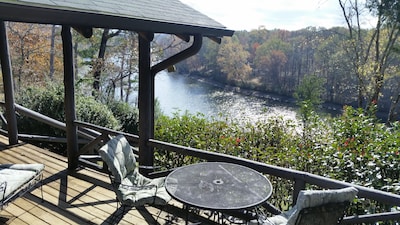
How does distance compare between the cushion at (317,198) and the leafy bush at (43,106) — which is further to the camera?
the leafy bush at (43,106)

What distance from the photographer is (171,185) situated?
247 centimetres

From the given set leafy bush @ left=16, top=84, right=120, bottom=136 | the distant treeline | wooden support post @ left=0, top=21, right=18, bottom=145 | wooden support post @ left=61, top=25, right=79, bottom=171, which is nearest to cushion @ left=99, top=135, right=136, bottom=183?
wooden support post @ left=61, top=25, right=79, bottom=171

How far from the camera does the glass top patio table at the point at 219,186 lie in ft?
7.27

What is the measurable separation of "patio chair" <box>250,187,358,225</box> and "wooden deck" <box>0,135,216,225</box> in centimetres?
122

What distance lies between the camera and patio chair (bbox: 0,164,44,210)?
2504 mm

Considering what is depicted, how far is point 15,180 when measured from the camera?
2686 mm

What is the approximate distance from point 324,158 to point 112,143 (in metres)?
2.42

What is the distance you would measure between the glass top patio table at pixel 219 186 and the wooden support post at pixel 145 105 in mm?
812

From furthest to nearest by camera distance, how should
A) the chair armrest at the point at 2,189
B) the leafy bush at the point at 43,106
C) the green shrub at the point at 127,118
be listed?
the green shrub at the point at 127,118
the leafy bush at the point at 43,106
the chair armrest at the point at 2,189

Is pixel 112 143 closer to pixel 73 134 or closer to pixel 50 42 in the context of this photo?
pixel 73 134

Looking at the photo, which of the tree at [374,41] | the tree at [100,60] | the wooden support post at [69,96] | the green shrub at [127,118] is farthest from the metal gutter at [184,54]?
the tree at [374,41]

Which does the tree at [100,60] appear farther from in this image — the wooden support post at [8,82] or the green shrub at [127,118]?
the wooden support post at [8,82]

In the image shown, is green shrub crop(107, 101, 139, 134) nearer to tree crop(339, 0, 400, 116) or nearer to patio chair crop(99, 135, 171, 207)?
patio chair crop(99, 135, 171, 207)

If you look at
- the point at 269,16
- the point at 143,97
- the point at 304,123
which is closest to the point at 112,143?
the point at 143,97
